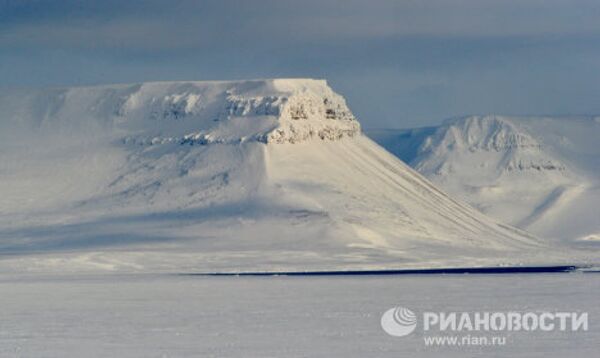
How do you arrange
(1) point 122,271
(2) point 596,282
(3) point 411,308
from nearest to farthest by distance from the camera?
(3) point 411,308
(2) point 596,282
(1) point 122,271

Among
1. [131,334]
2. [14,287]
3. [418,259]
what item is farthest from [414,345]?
[418,259]

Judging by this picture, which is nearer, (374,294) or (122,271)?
(374,294)

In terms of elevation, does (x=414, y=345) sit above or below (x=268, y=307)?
below

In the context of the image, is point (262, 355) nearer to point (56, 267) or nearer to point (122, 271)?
point (122, 271)

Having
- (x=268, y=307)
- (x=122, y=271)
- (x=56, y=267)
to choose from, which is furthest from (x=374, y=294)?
(x=56, y=267)

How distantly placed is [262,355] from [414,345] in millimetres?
7113

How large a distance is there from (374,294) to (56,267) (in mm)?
72236

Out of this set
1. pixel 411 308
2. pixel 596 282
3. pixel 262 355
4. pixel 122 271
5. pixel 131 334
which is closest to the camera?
pixel 262 355

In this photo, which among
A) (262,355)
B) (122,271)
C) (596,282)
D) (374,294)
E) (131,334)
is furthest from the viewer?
(122,271)

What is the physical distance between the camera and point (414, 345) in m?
68.7

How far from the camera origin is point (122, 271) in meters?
158

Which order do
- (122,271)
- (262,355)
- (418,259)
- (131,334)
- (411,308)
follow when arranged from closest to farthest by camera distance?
(262,355) < (131,334) < (411,308) < (122,271) < (418,259)

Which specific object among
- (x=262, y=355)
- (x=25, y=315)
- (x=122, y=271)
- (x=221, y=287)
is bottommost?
(x=262, y=355)

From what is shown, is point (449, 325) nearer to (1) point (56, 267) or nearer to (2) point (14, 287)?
(2) point (14, 287)
